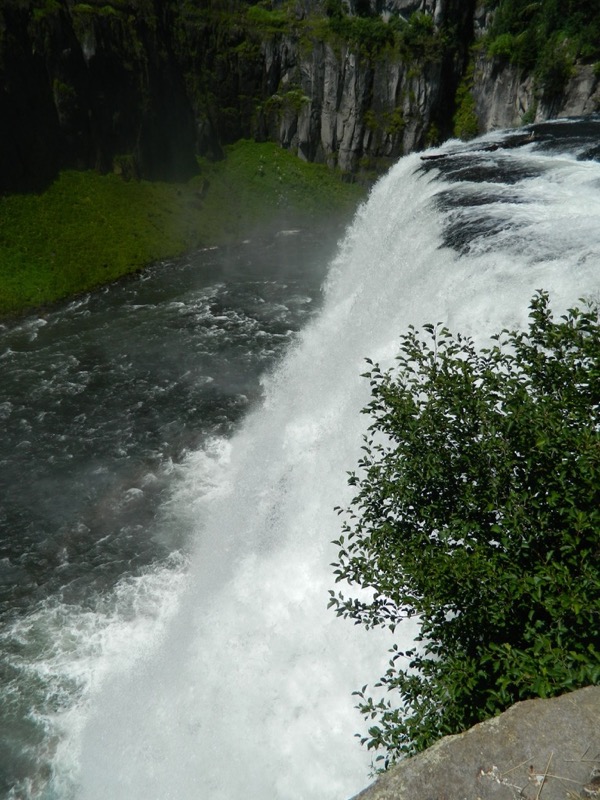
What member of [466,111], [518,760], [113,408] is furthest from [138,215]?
[518,760]

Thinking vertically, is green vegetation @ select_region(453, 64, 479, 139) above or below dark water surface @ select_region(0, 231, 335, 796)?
above

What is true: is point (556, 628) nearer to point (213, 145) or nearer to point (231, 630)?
point (231, 630)

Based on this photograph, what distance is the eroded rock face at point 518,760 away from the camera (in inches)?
219

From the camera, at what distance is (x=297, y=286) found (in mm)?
44344

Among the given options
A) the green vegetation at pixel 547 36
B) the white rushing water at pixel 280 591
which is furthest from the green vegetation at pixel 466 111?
the white rushing water at pixel 280 591

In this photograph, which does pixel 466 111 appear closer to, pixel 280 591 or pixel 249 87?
pixel 249 87

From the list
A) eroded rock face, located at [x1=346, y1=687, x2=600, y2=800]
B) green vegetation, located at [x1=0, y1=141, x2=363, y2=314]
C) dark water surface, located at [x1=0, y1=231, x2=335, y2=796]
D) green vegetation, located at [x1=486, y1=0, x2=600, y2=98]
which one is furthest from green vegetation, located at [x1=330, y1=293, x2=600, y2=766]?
green vegetation, located at [x1=486, y1=0, x2=600, y2=98]

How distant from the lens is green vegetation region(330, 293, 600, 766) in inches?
284

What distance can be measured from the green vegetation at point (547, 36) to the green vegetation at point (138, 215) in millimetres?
20520

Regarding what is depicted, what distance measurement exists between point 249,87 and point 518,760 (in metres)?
70.2

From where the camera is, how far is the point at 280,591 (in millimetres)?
17703

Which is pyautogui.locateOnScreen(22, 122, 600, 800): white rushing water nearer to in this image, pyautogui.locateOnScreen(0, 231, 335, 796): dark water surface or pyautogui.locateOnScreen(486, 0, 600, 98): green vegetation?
pyautogui.locateOnScreen(0, 231, 335, 796): dark water surface

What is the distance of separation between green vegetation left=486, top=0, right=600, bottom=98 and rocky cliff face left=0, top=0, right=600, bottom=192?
4.98ft

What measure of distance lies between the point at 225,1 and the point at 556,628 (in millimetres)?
73780
